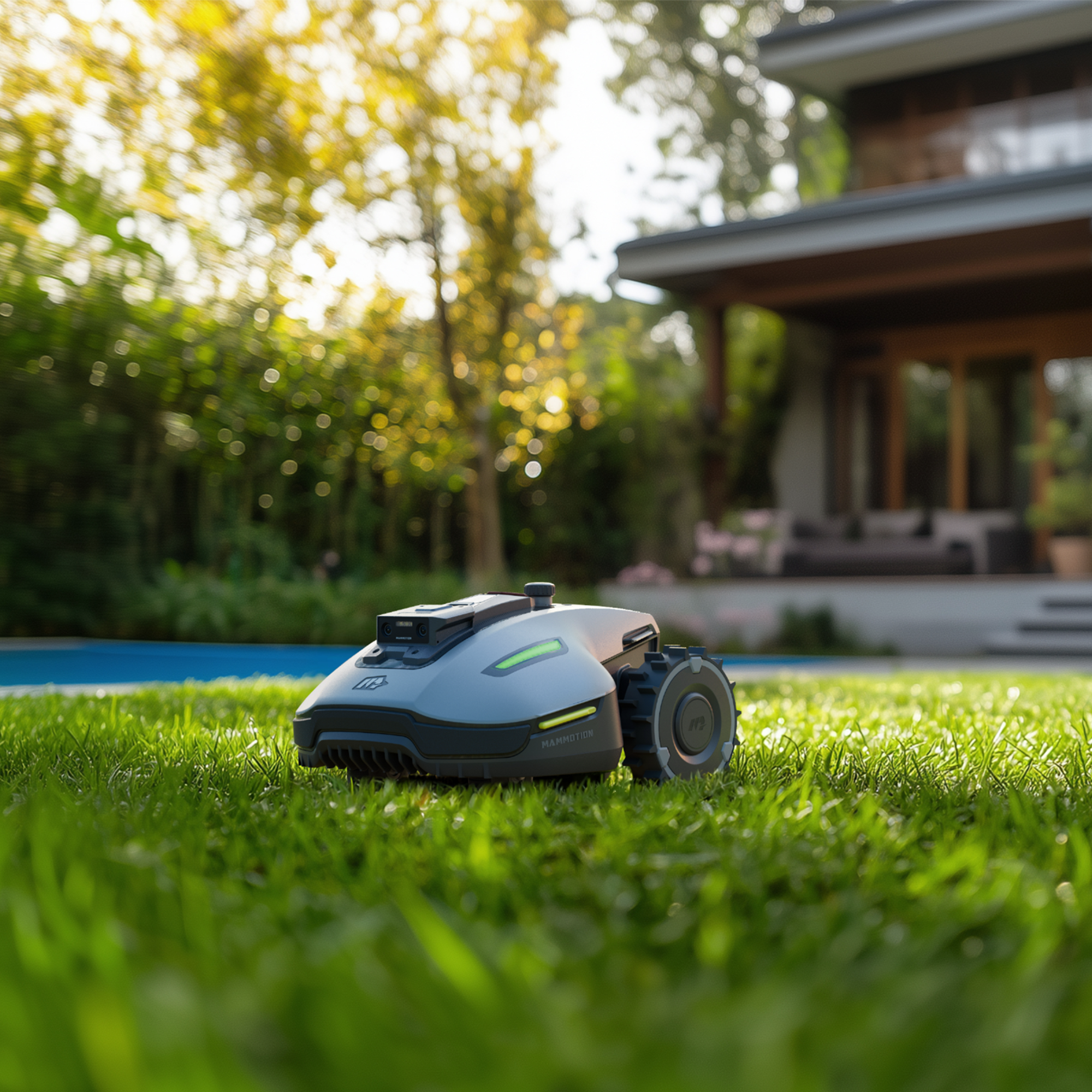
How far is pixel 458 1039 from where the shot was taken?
3.62 ft

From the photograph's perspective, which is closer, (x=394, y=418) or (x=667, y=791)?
(x=667, y=791)

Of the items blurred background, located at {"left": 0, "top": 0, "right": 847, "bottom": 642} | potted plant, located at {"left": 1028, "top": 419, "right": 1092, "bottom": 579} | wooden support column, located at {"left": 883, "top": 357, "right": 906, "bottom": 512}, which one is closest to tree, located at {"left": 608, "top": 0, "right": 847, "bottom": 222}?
blurred background, located at {"left": 0, "top": 0, "right": 847, "bottom": 642}

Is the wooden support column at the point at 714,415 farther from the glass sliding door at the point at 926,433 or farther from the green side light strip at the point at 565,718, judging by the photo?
the green side light strip at the point at 565,718

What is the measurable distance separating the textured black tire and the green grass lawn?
0.12 m

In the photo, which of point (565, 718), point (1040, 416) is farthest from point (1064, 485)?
point (565, 718)

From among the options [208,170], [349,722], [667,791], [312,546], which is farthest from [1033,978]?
[312,546]

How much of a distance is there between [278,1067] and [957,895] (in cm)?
101

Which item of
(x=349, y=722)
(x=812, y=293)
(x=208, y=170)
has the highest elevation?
(x=208, y=170)

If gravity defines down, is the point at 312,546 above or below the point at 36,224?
below

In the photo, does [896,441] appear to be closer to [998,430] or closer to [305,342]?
[998,430]

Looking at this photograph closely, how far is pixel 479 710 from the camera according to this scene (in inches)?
101

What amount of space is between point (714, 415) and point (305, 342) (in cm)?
492

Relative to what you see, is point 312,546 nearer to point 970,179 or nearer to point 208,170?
point 208,170

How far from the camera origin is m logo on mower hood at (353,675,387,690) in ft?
8.70
